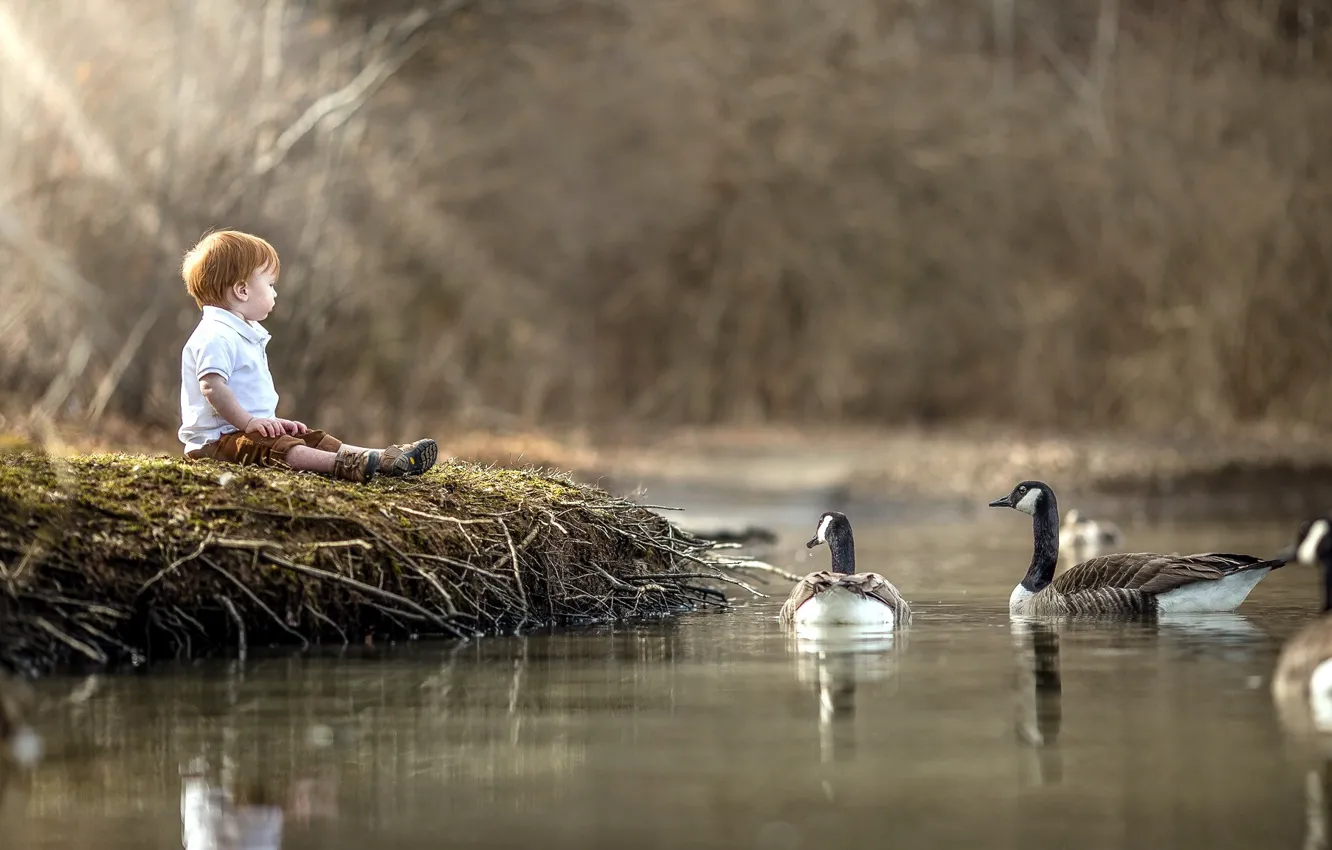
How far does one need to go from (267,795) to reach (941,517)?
59.1 ft

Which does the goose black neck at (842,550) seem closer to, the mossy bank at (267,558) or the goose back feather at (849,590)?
the goose back feather at (849,590)

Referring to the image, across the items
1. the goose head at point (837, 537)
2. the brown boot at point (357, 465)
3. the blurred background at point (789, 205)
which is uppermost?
the blurred background at point (789, 205)

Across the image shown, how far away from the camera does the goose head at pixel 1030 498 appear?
1191 cm

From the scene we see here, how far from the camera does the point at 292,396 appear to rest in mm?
19688

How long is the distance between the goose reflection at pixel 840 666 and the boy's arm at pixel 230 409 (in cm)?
280

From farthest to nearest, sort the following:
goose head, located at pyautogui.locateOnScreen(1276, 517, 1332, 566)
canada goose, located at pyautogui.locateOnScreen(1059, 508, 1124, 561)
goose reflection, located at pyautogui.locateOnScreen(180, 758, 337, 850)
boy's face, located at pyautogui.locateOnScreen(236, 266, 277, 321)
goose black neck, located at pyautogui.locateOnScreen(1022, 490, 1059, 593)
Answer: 1. canada goose, located at pyautogui.locateOnScreen(1059, 508, 1124, 561)
2. goose black neck, located at pyautogui.locateOnScreen(1022, 490, 1059, 593)
3. boy's face, located at pyautogui.locateOnScreen(236, 266, 277, 321)
4. goose head, located at pyautogui.locateOnScreen(1276, 517, 1332, 566)
5. goose reflection, located at pyautogui.locateOnScreen(180, 758, 337, 850)

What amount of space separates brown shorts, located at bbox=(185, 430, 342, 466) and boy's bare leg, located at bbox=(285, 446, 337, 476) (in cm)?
4

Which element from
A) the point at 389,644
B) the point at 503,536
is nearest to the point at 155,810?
the point at 389,644

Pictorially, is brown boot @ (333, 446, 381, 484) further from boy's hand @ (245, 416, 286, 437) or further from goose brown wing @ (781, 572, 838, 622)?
goose brown wing @ (781, 572, 838, 622)

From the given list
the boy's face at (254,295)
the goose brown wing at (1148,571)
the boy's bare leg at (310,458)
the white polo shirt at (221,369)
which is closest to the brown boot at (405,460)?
the boy's bare leg at (310,458)

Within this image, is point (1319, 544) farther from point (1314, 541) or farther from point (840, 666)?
point (840, 666)

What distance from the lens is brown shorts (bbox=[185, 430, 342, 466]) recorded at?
393 inches

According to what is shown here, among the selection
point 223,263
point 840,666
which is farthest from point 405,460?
point 840,666

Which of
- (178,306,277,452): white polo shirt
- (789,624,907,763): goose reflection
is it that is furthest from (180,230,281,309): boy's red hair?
(789,624,907,763): goose reflection
